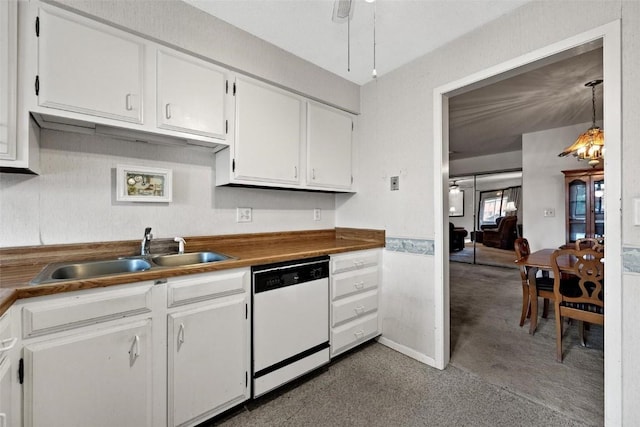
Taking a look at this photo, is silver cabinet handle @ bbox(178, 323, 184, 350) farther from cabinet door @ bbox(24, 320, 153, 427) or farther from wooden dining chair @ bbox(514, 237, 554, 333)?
wooden dining chair @ bbox(514, 237, 554, 333)

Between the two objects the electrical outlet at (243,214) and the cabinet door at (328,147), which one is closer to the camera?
the electrical outlet at (243,214)

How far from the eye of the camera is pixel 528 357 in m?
2.24

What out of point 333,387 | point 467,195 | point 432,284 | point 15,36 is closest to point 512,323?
point 432,284

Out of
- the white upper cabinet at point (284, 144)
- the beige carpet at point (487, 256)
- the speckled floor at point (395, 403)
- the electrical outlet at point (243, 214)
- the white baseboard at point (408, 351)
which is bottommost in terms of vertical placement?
the speckled floor at point (395, 403)

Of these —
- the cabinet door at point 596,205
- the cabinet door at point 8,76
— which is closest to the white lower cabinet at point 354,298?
the cabinet door at point 8,76

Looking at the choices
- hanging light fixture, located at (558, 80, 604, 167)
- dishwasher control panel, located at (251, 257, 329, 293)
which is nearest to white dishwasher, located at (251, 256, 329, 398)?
dishwasher control panel, located at (251, 257, 329, 293)

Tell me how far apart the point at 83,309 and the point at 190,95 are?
50.7 inches

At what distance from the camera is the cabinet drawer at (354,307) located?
2.10 meters

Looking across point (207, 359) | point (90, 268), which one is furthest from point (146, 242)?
point (207, 359)

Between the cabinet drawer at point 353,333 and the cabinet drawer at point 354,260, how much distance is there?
0.45 meters

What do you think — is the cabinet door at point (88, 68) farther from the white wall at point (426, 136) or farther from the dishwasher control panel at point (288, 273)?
the white wall at point (426, 136)

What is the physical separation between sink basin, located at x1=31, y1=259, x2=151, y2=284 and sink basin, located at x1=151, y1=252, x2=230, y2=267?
0.10m

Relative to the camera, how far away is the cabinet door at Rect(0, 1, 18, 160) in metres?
1.20

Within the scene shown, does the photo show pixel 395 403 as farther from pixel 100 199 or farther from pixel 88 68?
pixel 88 68
